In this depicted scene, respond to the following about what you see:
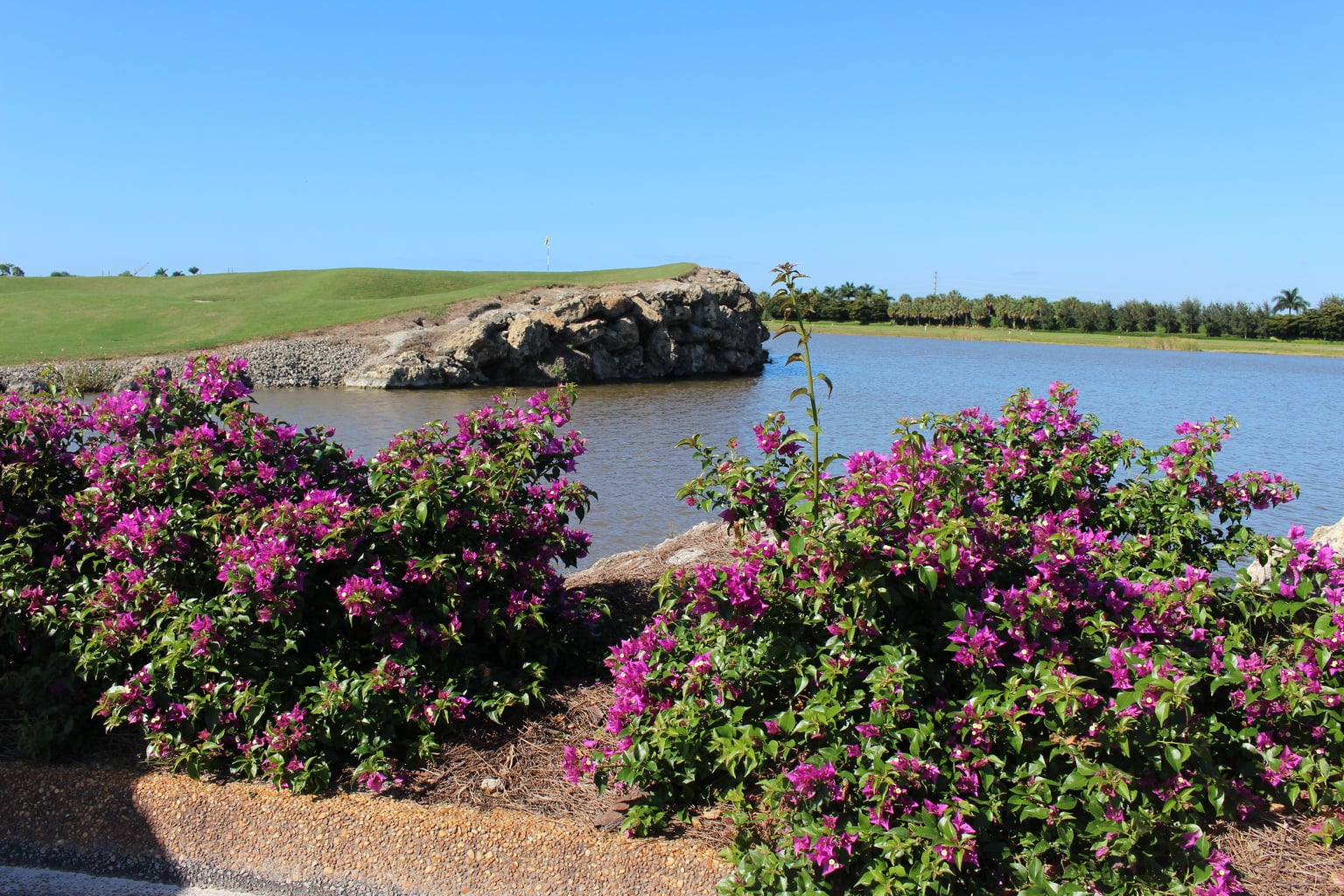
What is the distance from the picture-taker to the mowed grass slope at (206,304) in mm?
29125

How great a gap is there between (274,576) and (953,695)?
108 inches

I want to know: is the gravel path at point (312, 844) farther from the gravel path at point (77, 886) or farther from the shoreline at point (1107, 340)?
the shoreline at point (1107, 340)

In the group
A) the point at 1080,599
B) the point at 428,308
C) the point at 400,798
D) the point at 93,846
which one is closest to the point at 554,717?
the point at 400,798

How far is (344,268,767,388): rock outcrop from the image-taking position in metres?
29.6

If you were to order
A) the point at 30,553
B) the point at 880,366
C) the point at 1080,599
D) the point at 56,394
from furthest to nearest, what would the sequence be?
the point at 880,366, the point at 56,394, the point at 30,553, the point at 1080,599

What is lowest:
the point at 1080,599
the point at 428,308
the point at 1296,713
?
the point at 1296,713

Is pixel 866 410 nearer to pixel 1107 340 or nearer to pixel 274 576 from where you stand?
pixel 274 576

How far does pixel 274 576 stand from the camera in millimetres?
3713

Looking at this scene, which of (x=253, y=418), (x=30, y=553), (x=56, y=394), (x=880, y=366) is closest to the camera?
(x=30, y=553)

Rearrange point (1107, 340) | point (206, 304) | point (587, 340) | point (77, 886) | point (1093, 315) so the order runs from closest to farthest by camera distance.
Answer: point (77, 886) < point (587, 340) < point (206, 304) < point (1107, 340) < point (1093, 315)

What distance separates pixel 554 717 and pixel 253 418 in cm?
214

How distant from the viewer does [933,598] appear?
3443 millimetres

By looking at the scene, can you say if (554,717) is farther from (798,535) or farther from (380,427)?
(380,427)

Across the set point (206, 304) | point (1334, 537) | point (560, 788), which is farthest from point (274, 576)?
point (206, 304)
